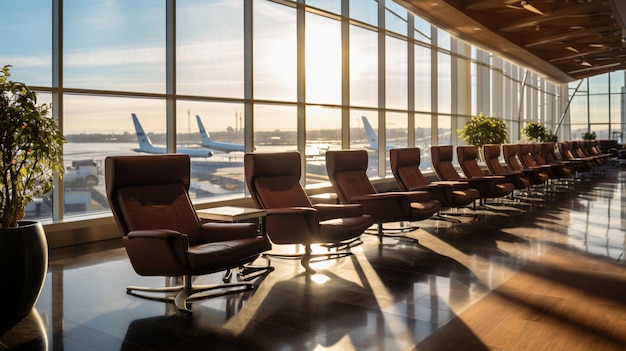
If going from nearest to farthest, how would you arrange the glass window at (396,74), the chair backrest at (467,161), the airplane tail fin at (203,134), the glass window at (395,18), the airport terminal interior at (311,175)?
the airport terminal interior at (311,175) < the airplane tail fin at (203,134) < the chair backrest at (467,161) < the glass window at (395,18) < the glass window at (396,74)

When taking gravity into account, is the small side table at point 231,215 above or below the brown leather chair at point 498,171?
below

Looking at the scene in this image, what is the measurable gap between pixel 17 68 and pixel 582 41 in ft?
45.3

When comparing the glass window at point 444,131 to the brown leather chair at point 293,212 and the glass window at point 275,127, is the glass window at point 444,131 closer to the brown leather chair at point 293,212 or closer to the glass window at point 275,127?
the glass window at point 275,127

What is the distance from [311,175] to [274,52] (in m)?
2.13

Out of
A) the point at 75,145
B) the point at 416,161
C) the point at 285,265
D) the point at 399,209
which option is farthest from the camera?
the point at 416,161

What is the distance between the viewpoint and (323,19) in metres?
9.36

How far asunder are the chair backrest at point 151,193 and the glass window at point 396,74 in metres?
7.61

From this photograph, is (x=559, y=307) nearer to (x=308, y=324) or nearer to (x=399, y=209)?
(x=308, y=324)

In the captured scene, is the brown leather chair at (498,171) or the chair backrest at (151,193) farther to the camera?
the brown leather chair at (498,171)

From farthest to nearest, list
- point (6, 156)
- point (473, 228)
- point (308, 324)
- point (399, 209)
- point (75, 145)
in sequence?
point (473, 228) < point (75, 145) < point (399, 209) < point (6, 156) < point (308, 324)

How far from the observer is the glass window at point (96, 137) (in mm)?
6113

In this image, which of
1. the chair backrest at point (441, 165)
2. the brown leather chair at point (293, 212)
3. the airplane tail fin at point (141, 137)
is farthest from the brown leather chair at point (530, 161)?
the airplane tail fin at point (141, 137)

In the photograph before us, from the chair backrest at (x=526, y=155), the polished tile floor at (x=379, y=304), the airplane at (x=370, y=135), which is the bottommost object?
the polished tile floor at (x=379, y=304)

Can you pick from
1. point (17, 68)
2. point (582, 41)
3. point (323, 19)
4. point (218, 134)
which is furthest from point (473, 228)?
point (582, 41)
